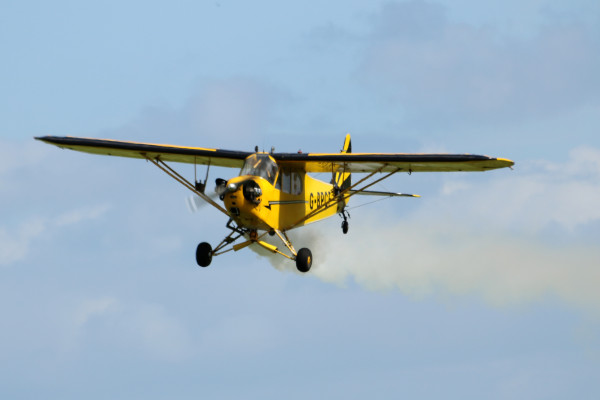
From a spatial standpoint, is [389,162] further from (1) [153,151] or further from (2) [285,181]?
(1) [153,151]

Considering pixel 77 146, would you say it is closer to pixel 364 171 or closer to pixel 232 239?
pixel 232 239

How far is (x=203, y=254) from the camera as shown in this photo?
31.1m

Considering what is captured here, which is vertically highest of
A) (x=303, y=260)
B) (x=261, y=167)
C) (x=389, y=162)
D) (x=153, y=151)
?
(x=153, y=151)

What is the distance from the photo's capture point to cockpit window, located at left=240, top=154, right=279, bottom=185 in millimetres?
30281

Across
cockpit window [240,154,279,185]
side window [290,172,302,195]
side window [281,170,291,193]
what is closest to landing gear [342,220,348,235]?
side window [290,172,302,195]

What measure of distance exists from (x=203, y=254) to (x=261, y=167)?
289cm

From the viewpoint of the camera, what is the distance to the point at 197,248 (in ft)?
103

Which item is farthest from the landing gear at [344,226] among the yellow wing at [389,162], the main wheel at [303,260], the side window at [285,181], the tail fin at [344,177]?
the main wheel at [303,260]

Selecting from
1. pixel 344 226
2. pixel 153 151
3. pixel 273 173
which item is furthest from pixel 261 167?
pixel 344 226

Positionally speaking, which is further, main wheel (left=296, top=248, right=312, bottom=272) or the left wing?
the left wing

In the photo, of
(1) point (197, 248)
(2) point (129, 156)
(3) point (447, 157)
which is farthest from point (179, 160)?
(3) point (447, 157)

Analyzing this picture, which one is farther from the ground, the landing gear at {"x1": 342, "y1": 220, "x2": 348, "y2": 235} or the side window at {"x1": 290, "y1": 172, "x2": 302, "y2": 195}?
the side window at {"x1": 290, "y1": 172, "x2": 302, "y2": 195}

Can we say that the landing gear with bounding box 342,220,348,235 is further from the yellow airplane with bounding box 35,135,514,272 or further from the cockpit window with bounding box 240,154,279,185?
the cockpit window with bounding box 240,154,279,185

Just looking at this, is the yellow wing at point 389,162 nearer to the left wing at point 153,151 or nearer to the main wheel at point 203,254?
the left wing at point 153,151
